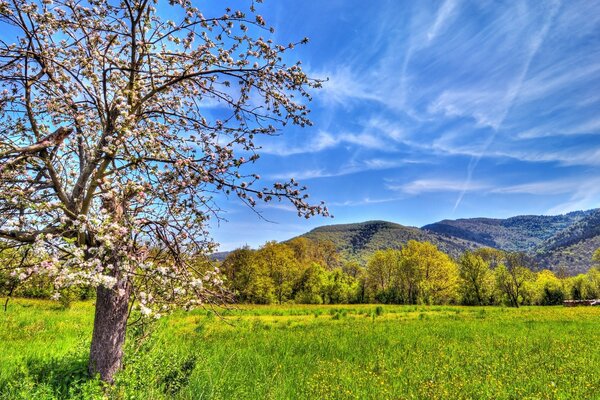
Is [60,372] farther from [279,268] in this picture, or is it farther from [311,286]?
[311,286]

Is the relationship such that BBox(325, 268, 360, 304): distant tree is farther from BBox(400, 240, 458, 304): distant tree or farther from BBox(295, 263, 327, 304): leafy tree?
BBox(400, 240, 458, 304): distant tree

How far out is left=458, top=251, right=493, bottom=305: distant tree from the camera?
69.0 metres

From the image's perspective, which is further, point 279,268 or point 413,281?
point 413,281

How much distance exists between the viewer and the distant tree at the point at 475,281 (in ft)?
226

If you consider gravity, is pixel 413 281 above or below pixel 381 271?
below

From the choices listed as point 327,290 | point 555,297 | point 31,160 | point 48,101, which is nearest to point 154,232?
point 31,160

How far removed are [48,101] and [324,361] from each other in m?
10.8

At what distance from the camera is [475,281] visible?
69438mm

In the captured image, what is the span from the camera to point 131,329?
962 centimetres

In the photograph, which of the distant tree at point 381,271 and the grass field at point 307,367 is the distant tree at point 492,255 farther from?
the grass field at point 307,367

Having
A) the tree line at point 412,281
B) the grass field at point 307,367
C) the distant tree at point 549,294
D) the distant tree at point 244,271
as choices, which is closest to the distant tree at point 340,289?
the tree line at point 412,281

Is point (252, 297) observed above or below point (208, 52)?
below

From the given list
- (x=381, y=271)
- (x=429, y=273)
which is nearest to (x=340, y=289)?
(x=381, y=271)

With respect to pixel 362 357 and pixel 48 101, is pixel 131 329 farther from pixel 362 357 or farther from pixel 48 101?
pixel 362 357
